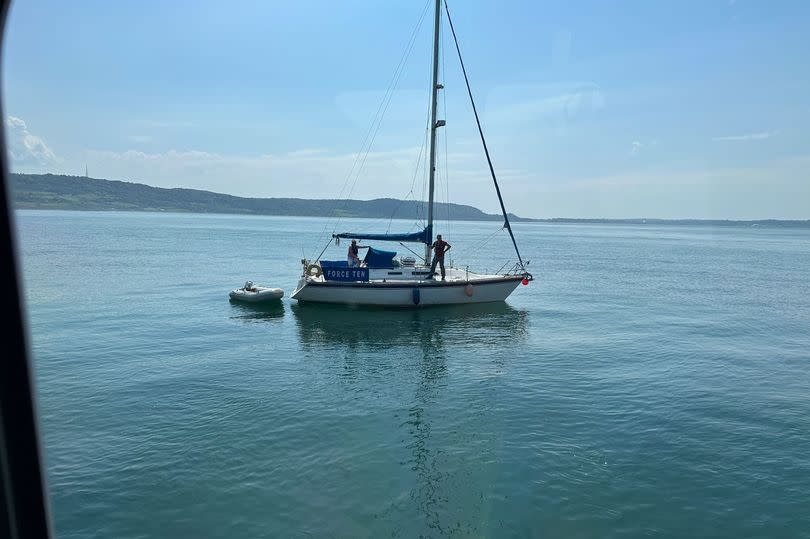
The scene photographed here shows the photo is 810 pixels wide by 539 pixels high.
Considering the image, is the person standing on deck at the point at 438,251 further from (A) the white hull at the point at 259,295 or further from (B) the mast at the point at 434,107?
(A) the white hull at the point at 259,295

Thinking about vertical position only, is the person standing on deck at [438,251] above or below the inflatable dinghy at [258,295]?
above

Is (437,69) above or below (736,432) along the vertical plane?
above

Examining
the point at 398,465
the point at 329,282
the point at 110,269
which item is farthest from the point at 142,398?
the point at 110,269

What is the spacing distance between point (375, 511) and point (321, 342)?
1488 cm

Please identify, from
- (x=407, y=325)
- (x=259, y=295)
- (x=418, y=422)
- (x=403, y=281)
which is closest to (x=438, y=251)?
(x=403, y=281)

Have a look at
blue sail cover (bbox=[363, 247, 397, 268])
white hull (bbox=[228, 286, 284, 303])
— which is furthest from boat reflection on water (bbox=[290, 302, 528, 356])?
blue sail cover (bbox=[363, 247, 397, 268])

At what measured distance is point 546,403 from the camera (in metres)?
17.0

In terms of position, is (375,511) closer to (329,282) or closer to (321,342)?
(321,342)

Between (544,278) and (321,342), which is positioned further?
(544,278)

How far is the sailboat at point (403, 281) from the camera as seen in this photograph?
31.1 m

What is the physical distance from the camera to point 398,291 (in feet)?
102

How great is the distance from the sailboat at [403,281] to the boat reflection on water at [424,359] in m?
0.84

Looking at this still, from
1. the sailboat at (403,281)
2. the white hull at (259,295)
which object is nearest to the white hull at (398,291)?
the sailboat at (403,281)

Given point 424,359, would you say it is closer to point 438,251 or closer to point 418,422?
point 418,422
